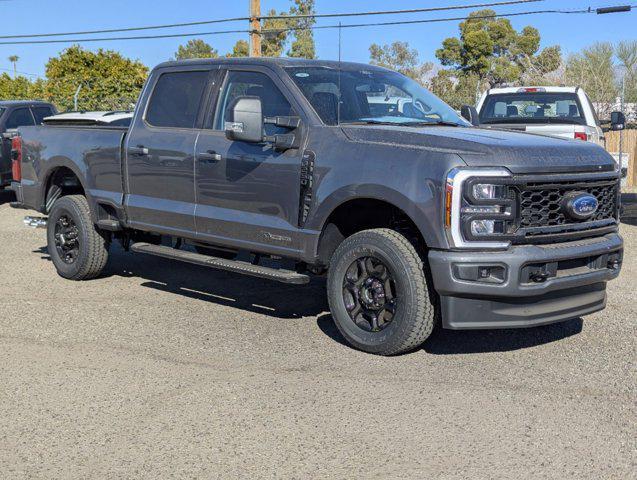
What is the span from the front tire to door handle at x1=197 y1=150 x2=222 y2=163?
1.40 meters

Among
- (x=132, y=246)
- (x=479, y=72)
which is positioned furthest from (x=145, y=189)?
(x=479, y=72)

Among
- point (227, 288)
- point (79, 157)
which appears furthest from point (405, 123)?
point (79, 157)

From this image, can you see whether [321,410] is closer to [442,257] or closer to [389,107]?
[442,257]

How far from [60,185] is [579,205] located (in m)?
5.58

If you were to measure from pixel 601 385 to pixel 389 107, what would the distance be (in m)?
2.79

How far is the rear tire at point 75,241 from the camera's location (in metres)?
8.49

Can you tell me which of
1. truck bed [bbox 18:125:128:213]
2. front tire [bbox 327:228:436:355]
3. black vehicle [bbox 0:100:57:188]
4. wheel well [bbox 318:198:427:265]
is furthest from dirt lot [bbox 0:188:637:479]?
black vehicle [bbox 0:100:57:188]

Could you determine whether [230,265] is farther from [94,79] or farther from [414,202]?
[94,79]

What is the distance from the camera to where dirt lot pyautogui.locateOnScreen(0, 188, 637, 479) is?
4238 mm

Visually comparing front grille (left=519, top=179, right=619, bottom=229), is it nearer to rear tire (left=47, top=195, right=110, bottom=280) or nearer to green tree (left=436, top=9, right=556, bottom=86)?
rear tire (left=47, top=195, right=110, bottom=280)

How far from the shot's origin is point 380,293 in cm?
600

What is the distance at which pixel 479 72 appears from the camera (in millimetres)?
53375

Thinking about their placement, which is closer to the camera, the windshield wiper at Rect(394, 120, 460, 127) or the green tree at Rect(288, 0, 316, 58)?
the windshield wiper at Rect(394, 120, 460, 127)

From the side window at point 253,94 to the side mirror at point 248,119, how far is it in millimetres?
214
